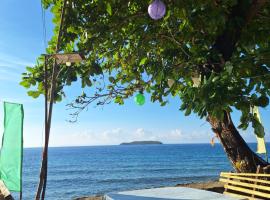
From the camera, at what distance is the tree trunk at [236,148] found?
25.5ft

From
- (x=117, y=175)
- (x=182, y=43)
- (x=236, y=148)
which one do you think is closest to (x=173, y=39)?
(x=182, y=43)

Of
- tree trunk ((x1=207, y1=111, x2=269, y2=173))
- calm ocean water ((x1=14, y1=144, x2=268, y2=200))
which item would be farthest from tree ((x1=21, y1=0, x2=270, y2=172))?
calm ocean water ((x1=14, y1=144, x2=268, y2=200))

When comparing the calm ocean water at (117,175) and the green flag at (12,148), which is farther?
the calm ocean water at (117,175)

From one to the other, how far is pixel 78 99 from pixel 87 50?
2.05m

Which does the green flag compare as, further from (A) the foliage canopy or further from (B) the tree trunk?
(B) the tree trunk

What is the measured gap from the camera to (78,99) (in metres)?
8.92

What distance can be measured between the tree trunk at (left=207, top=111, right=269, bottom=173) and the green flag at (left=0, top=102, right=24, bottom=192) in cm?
368

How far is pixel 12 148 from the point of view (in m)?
7.04

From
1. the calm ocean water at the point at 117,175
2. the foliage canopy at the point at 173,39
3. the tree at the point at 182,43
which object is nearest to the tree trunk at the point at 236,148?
the tree at the point at 182,43

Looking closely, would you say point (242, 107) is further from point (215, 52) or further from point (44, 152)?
point (44, 152)

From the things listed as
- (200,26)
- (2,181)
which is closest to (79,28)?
(200,26)

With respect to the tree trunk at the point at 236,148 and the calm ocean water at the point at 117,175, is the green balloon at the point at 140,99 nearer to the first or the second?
the tree trunk at the point at 236,148

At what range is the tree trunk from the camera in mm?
7766

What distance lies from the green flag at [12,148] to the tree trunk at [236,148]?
368 centimetres
